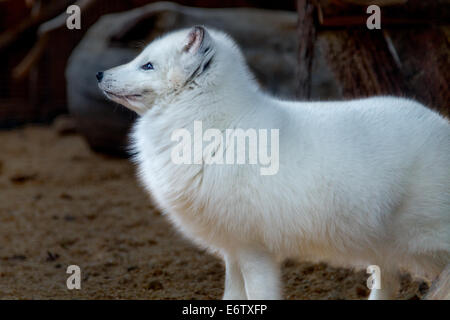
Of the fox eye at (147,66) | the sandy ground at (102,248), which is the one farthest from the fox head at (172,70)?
the sandy ground at (102,248)

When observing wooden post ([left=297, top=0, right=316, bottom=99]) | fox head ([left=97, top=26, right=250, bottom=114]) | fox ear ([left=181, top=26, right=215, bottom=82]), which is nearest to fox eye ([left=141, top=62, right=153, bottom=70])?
fox head ([left=97, top=26, right=250, bottom=114])

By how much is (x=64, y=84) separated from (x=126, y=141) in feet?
9.28

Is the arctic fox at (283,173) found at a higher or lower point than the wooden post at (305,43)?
lower

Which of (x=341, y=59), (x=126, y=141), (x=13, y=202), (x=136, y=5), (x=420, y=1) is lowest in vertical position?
(x=13, y=202)

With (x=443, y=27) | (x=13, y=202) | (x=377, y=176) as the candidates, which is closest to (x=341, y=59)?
(x=443, y=27)

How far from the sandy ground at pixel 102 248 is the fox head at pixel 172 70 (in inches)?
43.3

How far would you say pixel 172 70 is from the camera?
2387 millimetres

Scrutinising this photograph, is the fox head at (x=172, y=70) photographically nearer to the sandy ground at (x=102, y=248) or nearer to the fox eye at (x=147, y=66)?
the fox eye at (x=147, y=66)

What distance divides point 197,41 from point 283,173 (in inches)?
24.9

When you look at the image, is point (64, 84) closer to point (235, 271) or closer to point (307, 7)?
point (307, 7)

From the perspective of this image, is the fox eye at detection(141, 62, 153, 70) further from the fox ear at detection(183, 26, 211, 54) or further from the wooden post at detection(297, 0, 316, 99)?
the wooden post at detection(297, 0, 316, 99)

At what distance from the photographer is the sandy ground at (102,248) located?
310 cm

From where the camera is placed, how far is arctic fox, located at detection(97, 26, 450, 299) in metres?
2.27
